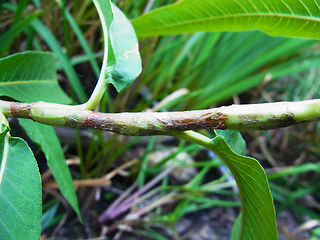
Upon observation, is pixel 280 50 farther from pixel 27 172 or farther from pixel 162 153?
pixel 27 172

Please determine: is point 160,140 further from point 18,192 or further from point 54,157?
point 18,192

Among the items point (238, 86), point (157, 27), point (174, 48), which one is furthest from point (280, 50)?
point (157, 27)

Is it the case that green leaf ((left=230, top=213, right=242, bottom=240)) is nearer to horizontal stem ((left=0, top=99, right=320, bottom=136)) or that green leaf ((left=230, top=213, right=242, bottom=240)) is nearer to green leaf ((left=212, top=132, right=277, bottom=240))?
green leaf ((left=212, top=132, right=277, bottom=240))

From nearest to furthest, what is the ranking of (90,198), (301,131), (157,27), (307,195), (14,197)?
1. (14,197)
2. (157,27)
3. (90,198)
4. (307,195)
5. (301,131)

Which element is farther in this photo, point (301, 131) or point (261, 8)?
point (301, 131)

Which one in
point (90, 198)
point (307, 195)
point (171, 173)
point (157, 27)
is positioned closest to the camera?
point (157, 27)

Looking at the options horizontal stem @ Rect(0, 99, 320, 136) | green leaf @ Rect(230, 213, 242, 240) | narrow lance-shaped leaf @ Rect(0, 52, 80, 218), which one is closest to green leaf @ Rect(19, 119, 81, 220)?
narrow lance-shaped leaf @ Rect(0, 52, 80, 218)

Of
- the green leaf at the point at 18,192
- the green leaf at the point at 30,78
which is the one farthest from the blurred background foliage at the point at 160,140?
the green leaf at the point at 18,192
